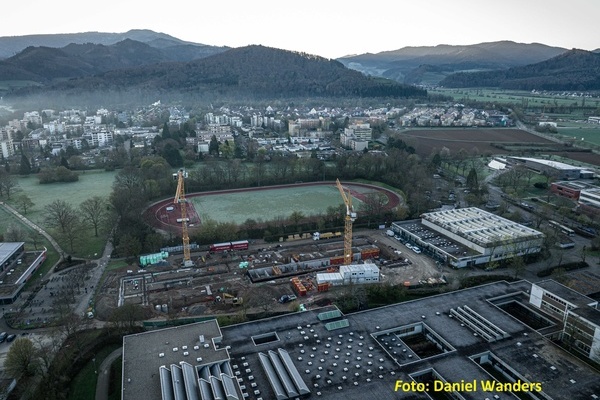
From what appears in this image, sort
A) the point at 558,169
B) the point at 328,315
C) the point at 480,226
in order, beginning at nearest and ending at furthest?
the point at 328,315
the point at 480,226
the point at 558,169

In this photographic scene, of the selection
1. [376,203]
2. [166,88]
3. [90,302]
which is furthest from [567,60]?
[90,302]

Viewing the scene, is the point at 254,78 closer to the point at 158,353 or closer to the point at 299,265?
the point at 299,265

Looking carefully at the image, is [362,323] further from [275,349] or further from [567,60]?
[567,60]

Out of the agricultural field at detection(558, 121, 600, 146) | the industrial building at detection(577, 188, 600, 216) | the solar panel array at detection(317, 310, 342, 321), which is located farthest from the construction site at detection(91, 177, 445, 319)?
the agricultural field at detection(558, 121, 600, 146)

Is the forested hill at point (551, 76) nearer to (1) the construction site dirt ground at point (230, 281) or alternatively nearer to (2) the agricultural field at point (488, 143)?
(2) the agricultural field at point (488, 143)

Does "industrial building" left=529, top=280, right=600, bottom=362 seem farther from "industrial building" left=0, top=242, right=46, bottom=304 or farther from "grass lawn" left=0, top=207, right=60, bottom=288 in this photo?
"grass lawn" left=0, top=207, right=60, bottom=288

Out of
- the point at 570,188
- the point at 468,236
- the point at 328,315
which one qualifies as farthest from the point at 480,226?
the point at 328,315
